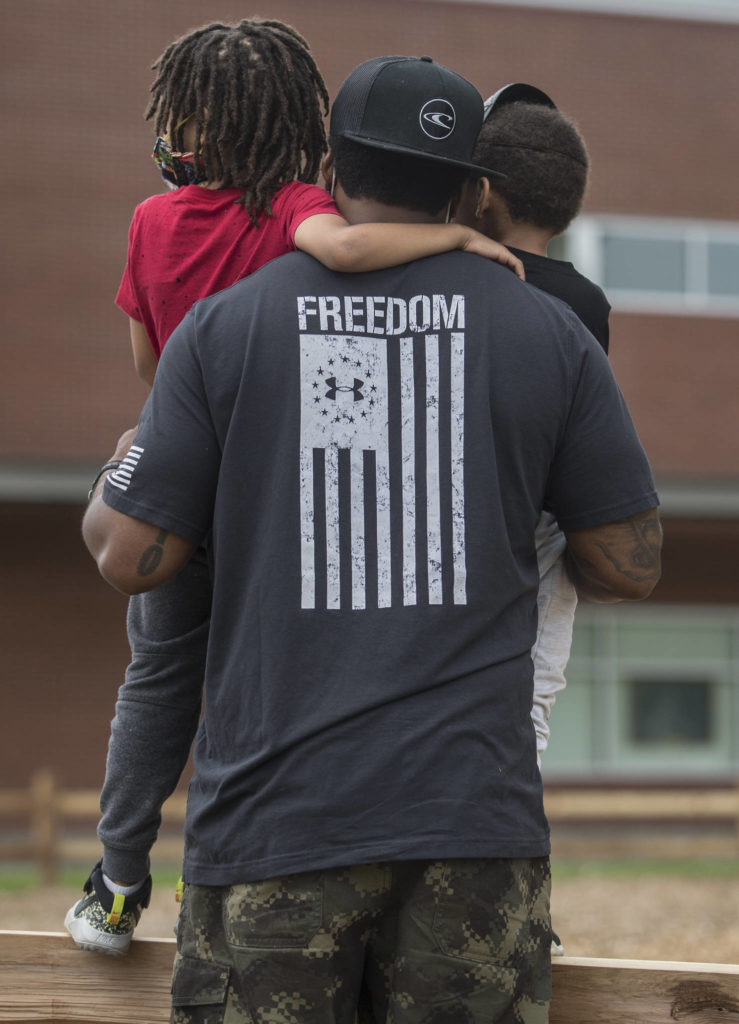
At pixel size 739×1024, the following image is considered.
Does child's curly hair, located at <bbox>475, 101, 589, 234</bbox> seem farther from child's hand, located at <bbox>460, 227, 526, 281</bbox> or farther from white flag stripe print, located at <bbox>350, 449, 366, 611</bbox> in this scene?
white flag stripe print, located at <bbox>350, 449, 366, 611</bbox>

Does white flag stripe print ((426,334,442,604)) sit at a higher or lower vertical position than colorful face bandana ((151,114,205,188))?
lower

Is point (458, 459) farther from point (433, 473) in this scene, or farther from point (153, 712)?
point (153, 712)

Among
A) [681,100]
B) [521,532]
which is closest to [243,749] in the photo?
[521,532]

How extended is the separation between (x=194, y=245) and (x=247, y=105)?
0.27 meters

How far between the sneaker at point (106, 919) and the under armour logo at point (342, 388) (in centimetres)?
105

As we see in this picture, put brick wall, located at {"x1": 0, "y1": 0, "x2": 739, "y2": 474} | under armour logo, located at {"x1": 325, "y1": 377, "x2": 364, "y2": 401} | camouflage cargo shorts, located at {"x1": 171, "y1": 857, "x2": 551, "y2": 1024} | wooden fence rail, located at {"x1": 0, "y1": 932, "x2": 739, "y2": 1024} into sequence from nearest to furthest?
camouflage cargo shorts, located at {"x1": 171, "y1": 857, "x2": 551, "y2": 1024} → under armour logo, located at {"x1": 325, "y1": 377, "x2": 364, "y2": 401} → wooden fence rail, located at {"x1": 0, "y1": 932, "x2": 739, "y2": 1024} → brick wall, located at {"x1": 0, "y1": 0, "x2": 739, "y2": 474}

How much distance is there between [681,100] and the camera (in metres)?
16.0

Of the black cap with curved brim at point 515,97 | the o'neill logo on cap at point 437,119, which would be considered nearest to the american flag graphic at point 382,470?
the o'neill logo on cap at point 437,119

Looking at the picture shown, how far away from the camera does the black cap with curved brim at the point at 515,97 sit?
248 cm

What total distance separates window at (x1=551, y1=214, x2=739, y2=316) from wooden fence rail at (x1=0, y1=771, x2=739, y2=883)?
19.3 ft

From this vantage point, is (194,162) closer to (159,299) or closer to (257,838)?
(159,299)

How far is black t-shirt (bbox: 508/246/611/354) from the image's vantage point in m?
2.37

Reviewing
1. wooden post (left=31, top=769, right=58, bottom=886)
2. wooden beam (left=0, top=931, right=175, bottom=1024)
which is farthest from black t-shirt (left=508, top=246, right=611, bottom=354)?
wooden post (left=31, top=769, right=58, bottom=886)

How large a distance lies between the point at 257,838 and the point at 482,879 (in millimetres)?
327
